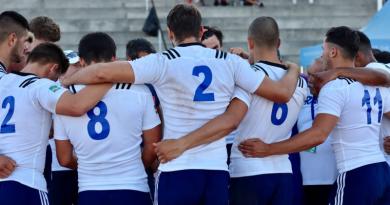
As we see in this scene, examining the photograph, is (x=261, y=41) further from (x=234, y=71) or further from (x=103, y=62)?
(x=103, y=62)

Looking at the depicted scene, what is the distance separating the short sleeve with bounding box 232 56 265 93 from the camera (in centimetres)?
586

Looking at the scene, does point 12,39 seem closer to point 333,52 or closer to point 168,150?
point 168,150

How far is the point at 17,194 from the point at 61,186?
1.32 metres

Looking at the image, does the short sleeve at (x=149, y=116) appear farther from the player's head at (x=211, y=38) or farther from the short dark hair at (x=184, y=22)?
the player's head at (x=211, y=38)

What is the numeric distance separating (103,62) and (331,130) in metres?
1.75

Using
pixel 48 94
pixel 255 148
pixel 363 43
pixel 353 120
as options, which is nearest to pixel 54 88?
pixel 48 94

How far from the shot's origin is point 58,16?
61.7ft

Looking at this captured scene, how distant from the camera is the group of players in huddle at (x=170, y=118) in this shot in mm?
5727

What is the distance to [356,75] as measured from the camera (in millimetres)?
6414

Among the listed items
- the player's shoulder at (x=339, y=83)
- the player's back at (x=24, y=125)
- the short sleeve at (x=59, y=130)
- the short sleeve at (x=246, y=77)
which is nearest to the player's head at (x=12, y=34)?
the player's back at (x=24, y=125)

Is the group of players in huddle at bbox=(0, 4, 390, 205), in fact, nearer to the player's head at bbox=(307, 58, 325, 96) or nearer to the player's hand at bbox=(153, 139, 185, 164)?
the player's hand at bbox=(153, 139, 185, 164)

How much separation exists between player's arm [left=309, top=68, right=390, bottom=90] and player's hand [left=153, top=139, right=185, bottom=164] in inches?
53.4

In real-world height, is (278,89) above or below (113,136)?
above

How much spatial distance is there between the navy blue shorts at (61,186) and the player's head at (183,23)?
1.90m
